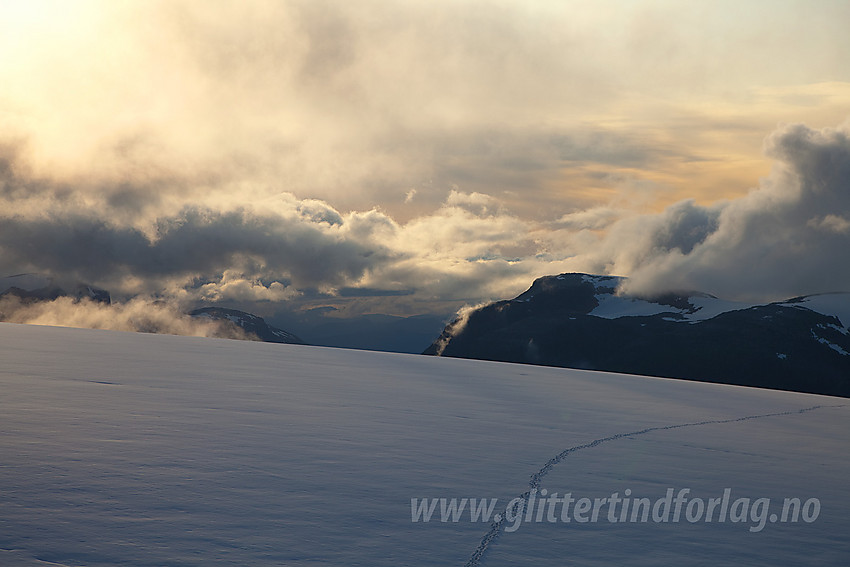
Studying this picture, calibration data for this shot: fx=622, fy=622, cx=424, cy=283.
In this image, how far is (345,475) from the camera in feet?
44.9

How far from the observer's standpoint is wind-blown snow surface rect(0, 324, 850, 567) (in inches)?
368

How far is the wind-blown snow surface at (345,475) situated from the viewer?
9352mm

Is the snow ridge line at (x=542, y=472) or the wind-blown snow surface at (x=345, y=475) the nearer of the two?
the wind-blown snow surface at (x=345, y=475)

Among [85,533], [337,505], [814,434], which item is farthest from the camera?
[814,434]

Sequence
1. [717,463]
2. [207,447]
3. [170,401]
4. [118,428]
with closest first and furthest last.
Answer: [207,447]
[118,428]
[717,463]
[170,401]

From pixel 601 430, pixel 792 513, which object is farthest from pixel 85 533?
pixel 601 430

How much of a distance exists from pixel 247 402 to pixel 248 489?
1352 cm

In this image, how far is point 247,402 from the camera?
2498 centimetres

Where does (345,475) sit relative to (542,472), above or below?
above

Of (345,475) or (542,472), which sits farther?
(542,472)

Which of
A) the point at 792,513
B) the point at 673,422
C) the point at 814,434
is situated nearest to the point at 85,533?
the point at 792,513

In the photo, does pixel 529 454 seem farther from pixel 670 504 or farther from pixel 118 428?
pixel 118 428

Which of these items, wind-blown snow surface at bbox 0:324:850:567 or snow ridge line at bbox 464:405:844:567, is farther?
snow ridge line at bbox 464:405:844:567

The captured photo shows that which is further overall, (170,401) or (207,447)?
(170,401)
